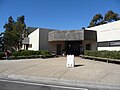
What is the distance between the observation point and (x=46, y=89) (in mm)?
7766

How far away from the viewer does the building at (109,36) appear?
22.5 m

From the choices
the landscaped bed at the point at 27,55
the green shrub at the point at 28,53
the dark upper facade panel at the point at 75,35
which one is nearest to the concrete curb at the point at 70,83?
the landscaped bed at the point at 27,55

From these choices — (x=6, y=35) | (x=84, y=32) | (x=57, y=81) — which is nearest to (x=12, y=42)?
(x=6, y=35)

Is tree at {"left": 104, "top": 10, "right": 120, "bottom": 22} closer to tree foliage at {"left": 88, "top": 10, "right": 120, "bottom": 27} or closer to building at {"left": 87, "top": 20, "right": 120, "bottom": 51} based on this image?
tree foliage at {"left": 88, "top": 10, "right": 120, "bottom": 27}

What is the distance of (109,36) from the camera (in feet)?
78.1

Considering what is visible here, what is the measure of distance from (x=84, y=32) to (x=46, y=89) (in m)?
18.6

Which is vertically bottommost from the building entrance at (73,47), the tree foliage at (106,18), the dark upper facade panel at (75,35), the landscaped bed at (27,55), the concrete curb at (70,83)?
the concrete curb at (70,83)

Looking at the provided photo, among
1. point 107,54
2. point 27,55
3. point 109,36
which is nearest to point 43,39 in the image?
point 27,55

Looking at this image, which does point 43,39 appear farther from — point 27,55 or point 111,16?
point 111,16

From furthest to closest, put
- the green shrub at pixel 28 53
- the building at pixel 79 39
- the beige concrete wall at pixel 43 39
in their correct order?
1. the beige concrete wall at pixel 43 39
2. the green shrub at pixel 28 53
3. the building at pixel 79 39

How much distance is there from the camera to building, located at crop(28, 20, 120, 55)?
76.4 ft

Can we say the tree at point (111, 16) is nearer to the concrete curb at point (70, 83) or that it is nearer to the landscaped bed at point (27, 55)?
the landscaped bed at point (27, 55)

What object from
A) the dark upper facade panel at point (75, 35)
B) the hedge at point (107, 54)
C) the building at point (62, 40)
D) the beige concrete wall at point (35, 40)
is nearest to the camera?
the hedge at point (107, 54)

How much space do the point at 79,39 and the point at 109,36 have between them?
427 cm
